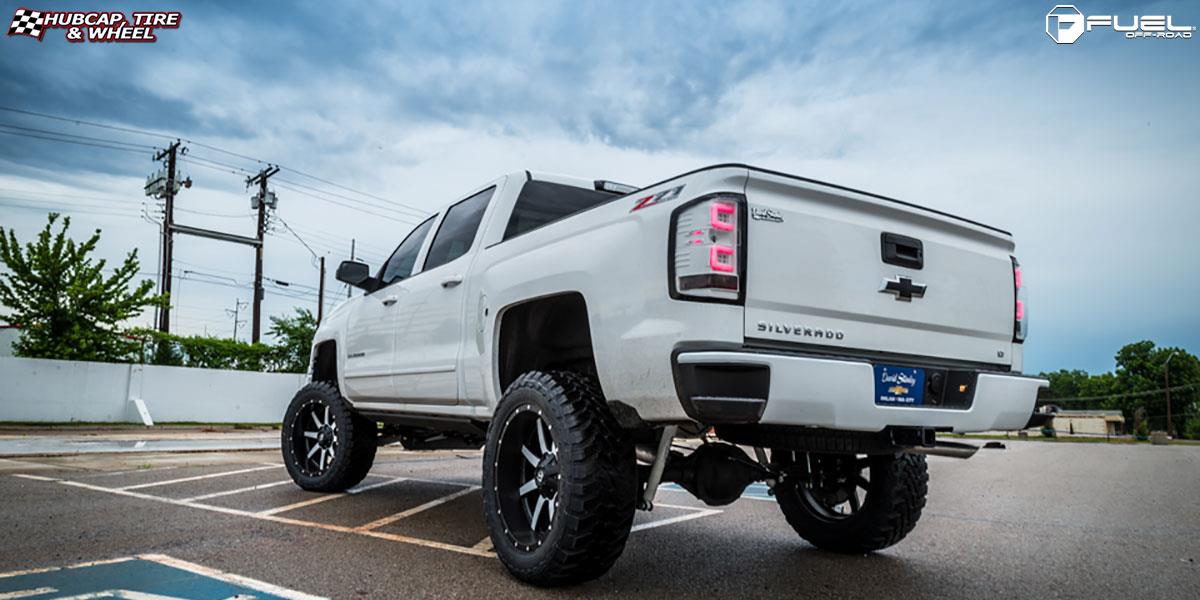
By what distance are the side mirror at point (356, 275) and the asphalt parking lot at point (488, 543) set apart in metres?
1.68

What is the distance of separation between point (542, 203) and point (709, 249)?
228 cm

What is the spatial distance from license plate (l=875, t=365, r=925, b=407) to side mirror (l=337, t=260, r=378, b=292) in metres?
4.07

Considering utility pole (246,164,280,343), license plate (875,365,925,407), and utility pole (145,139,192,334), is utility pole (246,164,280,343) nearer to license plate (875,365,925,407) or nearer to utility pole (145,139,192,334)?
utility pole (145,139,192,334)

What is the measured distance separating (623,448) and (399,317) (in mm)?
2614

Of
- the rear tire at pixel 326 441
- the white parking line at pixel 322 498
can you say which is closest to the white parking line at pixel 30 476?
the rear tire at pixel 326 441

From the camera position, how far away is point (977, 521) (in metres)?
6.07

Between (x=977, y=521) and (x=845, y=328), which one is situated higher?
(x=845, y=328)

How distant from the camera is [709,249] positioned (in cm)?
290

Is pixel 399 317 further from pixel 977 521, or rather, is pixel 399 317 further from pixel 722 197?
pixel 977 521

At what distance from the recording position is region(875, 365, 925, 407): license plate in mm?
3094

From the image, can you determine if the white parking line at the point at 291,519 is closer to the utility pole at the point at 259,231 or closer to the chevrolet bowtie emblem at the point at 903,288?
the chevrolet bowtie emblem at the point at 903,288

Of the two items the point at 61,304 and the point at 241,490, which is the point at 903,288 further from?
the point at 61,304

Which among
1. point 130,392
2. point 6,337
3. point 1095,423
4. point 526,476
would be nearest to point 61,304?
point 130,392

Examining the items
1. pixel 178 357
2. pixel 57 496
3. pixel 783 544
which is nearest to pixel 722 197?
pixel 783 544
